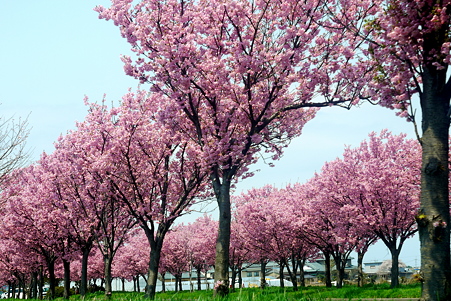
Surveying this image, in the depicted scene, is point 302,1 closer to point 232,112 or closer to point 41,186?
point 232,112

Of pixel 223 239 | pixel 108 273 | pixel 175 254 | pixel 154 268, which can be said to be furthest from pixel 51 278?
pixel 175 254

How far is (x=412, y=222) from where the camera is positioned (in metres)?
26.8

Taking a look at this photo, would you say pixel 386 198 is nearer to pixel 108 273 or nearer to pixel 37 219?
pixel 108 273

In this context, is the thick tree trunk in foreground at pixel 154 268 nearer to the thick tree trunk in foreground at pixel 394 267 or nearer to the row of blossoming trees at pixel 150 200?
the row of blossoming trees at pixel 150 200

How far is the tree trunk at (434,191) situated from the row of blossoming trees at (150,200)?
976cm

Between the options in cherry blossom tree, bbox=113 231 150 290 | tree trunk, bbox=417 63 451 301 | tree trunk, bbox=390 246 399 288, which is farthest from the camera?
cherry blossom tree, bbox=113 231 150 290

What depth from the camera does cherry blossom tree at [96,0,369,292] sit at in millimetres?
11789

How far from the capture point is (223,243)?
38.5ft

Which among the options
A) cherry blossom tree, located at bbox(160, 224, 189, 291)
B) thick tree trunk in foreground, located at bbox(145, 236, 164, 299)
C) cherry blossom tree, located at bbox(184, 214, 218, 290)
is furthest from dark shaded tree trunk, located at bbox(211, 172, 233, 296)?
cherry blossom tree, located at bbox(160, 224, 189, 291)

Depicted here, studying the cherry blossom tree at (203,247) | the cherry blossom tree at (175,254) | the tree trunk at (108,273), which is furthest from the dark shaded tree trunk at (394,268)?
the cherry blossom tree at (175,254)

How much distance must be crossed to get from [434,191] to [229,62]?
25.6 feet

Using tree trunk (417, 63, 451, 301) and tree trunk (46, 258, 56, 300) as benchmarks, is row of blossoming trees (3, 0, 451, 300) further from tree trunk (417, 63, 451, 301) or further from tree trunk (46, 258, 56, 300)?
tree trunk (46, 258, 56, 300)

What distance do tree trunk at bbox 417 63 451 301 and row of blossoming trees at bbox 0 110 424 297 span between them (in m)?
9.76

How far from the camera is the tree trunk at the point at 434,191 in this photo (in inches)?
258
